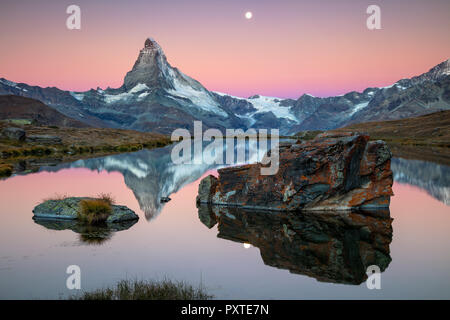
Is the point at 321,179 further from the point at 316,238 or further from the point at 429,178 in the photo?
the point at 429,178

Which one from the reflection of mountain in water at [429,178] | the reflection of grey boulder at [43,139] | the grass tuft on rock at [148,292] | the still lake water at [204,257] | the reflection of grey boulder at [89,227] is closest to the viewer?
the grass tuft on rock at [148,292]

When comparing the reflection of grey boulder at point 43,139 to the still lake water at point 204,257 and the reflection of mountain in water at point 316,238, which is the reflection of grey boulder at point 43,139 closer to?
the still lake water at point 204,257

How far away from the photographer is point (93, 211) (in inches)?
846

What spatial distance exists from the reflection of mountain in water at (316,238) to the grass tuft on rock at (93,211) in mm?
5535

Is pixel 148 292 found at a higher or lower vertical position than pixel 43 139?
lower

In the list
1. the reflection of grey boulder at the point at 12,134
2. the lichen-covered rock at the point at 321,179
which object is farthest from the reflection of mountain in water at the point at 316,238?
the reflection of grey boulder at the point at 12,134

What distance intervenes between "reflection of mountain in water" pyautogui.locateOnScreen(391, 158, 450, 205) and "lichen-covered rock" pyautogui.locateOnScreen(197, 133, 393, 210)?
23.1 feet

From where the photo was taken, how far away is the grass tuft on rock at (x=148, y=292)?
1134cm

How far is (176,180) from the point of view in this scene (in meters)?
41.4

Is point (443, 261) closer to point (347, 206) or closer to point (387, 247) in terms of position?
point (387, 247)

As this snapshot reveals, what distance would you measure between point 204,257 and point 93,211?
891 centimetres

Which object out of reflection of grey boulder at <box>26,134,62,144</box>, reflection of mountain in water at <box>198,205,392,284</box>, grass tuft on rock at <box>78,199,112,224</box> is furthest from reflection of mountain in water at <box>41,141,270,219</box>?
Result: reflection of grey boulder at <box>26,134,62,144</box>

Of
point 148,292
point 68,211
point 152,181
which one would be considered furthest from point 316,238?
point 152,181
